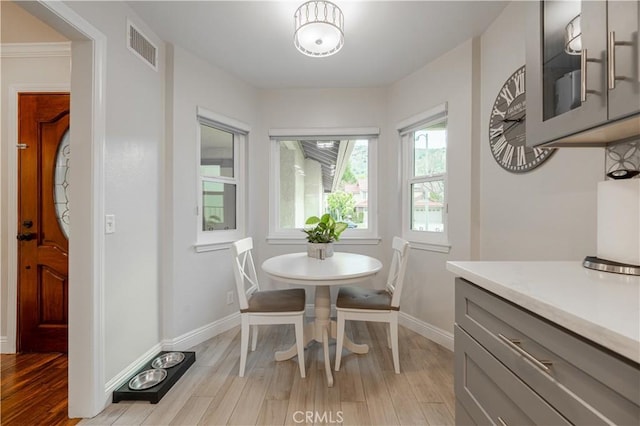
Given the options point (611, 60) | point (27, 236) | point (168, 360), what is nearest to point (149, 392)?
point (168, 360)

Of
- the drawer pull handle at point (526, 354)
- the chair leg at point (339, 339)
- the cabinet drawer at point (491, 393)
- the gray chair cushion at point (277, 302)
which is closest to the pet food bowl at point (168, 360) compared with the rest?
the gray chair cushion at point (277, 302)

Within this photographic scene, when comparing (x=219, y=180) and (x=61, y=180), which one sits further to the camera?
(x=219, y=180)

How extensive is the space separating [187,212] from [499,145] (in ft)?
8.39

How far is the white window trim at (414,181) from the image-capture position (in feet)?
8.48

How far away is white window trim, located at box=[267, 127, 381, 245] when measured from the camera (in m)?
3.21

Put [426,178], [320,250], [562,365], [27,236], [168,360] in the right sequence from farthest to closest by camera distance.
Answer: [426,178]
[320,250]
[27,236]
[168,360]
[562,365]

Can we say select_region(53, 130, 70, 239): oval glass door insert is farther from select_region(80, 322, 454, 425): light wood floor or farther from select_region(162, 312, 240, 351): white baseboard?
select_region(80, 322, 454, 425): light wood floor

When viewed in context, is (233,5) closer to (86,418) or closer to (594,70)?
(594,70)

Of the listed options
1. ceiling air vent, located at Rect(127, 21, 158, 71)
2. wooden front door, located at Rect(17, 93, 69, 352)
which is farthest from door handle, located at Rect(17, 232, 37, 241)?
ceiling air vent, located at Rect(127, 21, 158, 71)

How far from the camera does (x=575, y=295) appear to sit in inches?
28.9

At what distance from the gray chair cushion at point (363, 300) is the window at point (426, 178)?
0.78 meters

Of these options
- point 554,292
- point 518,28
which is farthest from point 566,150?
point 554,292

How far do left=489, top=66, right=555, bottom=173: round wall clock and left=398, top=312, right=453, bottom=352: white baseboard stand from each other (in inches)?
58.3

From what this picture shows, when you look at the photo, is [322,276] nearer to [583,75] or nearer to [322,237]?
[322,237]
